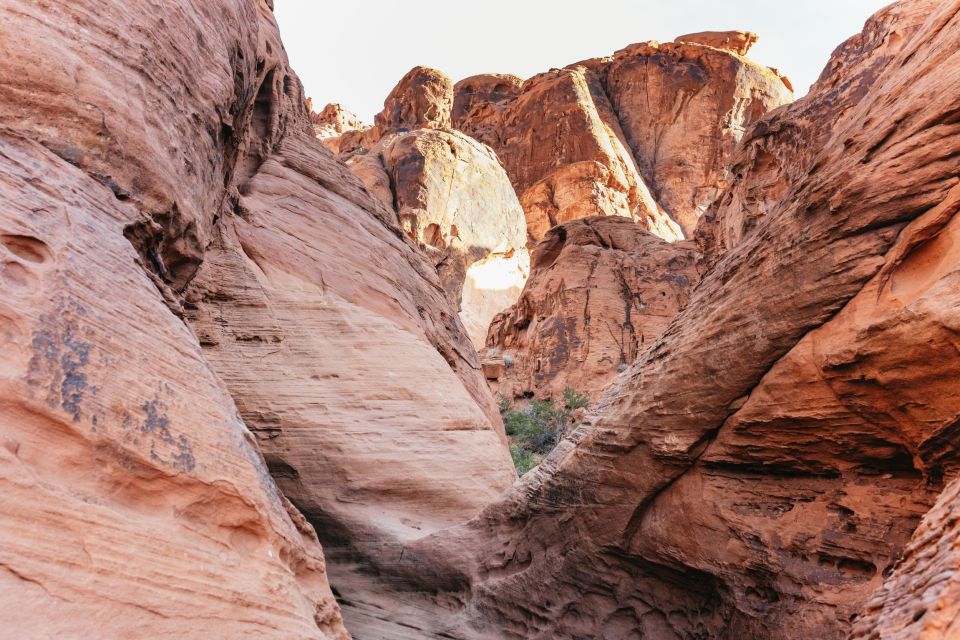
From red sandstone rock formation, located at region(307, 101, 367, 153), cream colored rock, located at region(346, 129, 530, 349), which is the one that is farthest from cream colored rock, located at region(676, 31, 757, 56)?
red sandstone rock formation, located at region(307, 101, 367, 153)

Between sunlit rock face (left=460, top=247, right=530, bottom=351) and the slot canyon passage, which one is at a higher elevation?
sunlit rock face (left=460, top=247, right=530, bottom=351)

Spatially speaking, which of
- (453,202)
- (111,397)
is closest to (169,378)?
(111,397)

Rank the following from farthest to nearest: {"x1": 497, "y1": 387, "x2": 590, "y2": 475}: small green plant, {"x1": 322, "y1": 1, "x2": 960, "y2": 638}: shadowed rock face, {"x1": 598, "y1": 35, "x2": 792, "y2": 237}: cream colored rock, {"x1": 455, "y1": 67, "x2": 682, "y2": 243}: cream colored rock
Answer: {"x1": 598, "y1": 35, "x2": 792, "y2": 237}: cream colored rock
{"x1": 455, "y1": 67, "x2": 682, "y2": 243}: cream colored rock
{"x1": 497, "y1": 387, "x2": 590, "y2": 475}: small green plant
{"x1": 322, "y1": 1, "x2": 960, "y2": 638}: shadowed rock face

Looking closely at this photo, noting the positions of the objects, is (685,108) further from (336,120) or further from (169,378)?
(169,378)

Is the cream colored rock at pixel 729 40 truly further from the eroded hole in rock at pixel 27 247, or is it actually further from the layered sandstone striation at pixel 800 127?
the eroded hole in rock at pixel 27 247

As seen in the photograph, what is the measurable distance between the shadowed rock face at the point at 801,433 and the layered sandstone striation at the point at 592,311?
45.8 ft

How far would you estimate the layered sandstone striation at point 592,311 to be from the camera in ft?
65.7

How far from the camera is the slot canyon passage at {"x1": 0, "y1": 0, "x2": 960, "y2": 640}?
2.63 meters

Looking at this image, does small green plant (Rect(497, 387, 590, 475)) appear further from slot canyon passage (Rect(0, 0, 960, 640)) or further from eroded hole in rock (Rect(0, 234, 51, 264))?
eroded hole in rock (Rect(0, 234, 51, 264))

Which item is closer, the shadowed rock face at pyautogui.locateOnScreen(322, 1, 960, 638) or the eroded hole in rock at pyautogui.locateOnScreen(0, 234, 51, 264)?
the eroded hole in rock at pyautogui.locateOnScreen(0, 234, 51, 264)

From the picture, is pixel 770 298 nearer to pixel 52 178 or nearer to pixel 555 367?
pixel 52 178

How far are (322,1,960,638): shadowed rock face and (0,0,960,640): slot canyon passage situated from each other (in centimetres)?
2

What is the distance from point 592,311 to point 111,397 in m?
18.4

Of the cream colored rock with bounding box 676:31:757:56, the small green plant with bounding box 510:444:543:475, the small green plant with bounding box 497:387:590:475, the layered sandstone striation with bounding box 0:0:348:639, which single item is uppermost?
the cream colored rock with bounding box 676:31:757:56
